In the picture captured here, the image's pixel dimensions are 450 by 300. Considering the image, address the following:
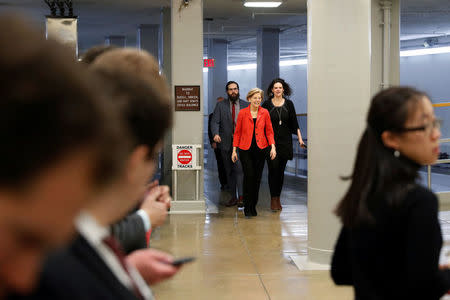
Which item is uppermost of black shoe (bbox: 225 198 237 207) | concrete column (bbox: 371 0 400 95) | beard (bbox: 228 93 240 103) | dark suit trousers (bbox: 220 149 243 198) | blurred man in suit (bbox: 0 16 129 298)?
concrete column (bbox: 371 0 400 95)

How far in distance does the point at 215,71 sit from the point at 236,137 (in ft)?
36.3

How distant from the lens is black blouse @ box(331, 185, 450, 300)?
5.07 ft

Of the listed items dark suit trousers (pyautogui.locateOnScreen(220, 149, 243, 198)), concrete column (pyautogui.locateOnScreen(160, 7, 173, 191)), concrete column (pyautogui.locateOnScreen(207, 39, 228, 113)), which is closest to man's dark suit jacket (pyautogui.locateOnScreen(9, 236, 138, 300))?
dark suit trousers (pyautogui.locateOnScreen(220, 149, 243, 198))

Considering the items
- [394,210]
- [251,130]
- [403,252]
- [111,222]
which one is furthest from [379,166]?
[251,130]

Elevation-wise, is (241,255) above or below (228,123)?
below

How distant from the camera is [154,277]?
3.97 ft

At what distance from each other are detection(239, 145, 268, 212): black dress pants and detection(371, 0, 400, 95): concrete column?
273 centimetres

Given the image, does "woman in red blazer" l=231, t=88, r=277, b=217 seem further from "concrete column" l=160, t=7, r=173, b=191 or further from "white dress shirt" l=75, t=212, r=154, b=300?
"white dress shirt" l=75, t=212, r=154, b=300

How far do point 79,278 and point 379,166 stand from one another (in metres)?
1.15

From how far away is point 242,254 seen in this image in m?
5.61

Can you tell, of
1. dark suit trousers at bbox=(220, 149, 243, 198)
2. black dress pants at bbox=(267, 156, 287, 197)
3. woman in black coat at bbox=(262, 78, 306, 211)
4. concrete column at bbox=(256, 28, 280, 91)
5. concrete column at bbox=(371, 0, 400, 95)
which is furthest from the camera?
concrete column at bbox=(256, 28, 280, 91)

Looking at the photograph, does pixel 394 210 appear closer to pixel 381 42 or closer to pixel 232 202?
pixel 232 202

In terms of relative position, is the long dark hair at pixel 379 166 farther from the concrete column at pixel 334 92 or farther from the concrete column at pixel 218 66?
the concrete column at pixel 218 66

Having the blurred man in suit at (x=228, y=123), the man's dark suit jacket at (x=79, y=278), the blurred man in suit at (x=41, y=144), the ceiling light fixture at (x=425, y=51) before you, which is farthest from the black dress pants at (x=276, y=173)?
the ceiling light fixture at (x=425, y=51)
